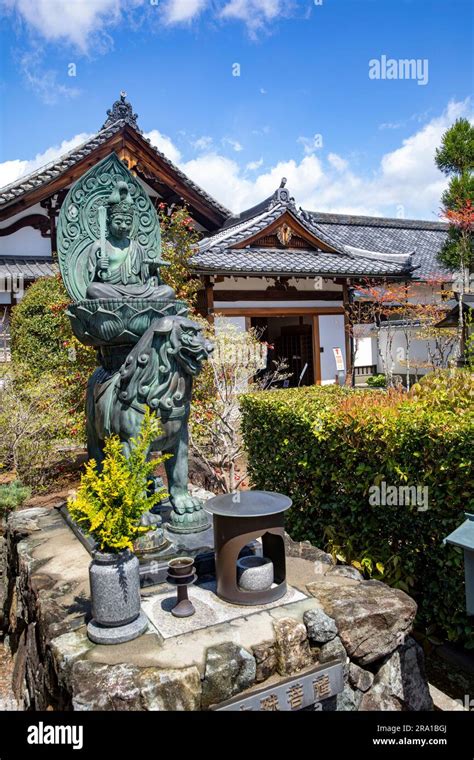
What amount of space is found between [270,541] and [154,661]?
1372 mm

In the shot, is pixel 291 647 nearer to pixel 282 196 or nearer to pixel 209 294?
pixel 209 294

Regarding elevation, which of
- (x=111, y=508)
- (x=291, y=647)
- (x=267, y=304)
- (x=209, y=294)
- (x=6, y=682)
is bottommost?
(x=6, y=682)

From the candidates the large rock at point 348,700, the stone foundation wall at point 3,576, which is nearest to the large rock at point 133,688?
the large rock at point 348,700

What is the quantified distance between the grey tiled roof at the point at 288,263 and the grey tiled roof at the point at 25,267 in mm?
4059

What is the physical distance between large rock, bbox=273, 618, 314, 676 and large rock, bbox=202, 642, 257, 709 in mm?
207

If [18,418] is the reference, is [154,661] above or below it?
below

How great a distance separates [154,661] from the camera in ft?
9.98

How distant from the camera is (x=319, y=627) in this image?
3391 mm

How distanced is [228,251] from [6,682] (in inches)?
441

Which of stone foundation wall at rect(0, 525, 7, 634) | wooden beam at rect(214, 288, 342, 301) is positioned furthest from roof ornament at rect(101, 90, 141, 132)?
stone foundation wall at rect(0, 525, 7, 634)

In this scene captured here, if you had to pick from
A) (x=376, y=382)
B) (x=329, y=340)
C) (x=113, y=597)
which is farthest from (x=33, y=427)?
(x=376, y=382)
